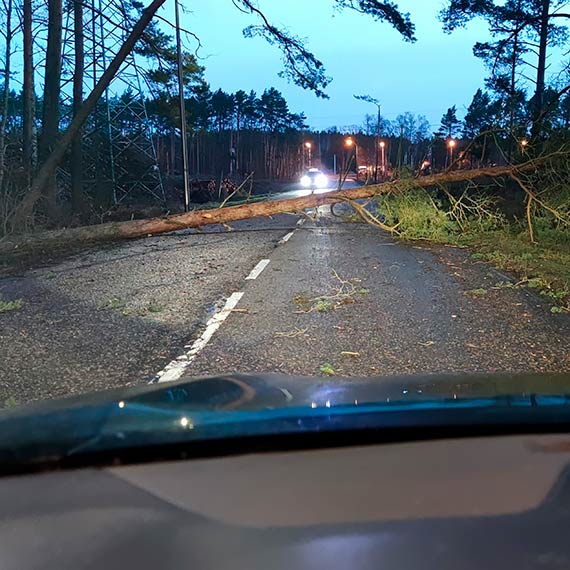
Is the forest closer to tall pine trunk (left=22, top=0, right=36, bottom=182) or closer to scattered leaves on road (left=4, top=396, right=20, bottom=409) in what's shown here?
tall pine trunk (left=22, top=0, right=36, bottom=182)

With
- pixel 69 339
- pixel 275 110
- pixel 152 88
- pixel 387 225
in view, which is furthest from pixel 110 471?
pixel 275 110

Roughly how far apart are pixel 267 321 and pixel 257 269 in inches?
147

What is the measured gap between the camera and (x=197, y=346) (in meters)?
5.63

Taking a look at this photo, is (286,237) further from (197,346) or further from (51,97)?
(197,346)

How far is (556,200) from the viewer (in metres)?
11.5

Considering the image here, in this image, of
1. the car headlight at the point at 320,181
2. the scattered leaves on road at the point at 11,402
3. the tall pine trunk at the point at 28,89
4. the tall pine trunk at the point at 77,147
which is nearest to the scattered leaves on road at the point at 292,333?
the scattered leaves on road at the point at 11,402

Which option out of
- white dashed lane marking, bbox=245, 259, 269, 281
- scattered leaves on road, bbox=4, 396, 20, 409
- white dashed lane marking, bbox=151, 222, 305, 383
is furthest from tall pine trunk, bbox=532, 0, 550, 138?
scattered leaves on road, bbox=4, 396, 20, 409

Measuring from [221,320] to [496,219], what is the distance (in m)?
8.89

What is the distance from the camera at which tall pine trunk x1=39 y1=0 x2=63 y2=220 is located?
17.7 meters

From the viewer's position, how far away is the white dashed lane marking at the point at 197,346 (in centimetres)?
473

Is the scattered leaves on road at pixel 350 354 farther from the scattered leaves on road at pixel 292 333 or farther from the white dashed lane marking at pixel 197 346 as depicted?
the white dashed lane marking at pixel 197 346

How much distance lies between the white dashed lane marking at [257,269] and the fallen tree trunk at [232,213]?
1357 mm

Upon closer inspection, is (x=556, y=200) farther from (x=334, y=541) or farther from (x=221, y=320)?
(x=334, y=541)

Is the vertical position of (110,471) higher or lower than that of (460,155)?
lower
